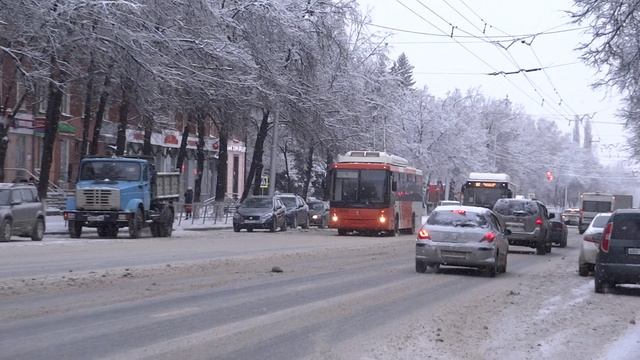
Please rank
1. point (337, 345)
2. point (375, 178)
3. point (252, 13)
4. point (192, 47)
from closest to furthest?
point (337, 345) → point (192, 47) → point (375, 178) → point (252, 13)

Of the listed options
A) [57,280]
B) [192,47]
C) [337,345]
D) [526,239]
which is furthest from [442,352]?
[192,47]

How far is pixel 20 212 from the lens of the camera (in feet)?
86.7

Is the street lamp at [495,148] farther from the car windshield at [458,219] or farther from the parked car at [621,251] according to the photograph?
the parked car at [621,251]

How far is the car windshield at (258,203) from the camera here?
135 ft

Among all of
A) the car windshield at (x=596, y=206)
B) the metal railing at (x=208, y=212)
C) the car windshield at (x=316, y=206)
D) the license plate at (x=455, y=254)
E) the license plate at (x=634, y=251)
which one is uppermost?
the car windshield at (x=596, y=206)

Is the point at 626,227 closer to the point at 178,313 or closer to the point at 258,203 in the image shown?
the point at 178,313

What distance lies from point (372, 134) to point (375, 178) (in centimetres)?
1952

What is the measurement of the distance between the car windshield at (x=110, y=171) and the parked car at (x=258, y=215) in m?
10.1

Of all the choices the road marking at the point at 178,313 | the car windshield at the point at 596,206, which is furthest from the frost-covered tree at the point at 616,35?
the car windshield at the point at 596,206

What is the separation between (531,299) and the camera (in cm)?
1566

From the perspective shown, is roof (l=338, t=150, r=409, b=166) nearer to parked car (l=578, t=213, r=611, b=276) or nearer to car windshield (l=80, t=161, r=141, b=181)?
car windshield (l=80, t=161, r=141, b=181)

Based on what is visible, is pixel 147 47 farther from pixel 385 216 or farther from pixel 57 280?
pixel 57 280

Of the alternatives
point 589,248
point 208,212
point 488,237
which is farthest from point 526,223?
point 208,212

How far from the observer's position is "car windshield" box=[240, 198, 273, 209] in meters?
41.0
